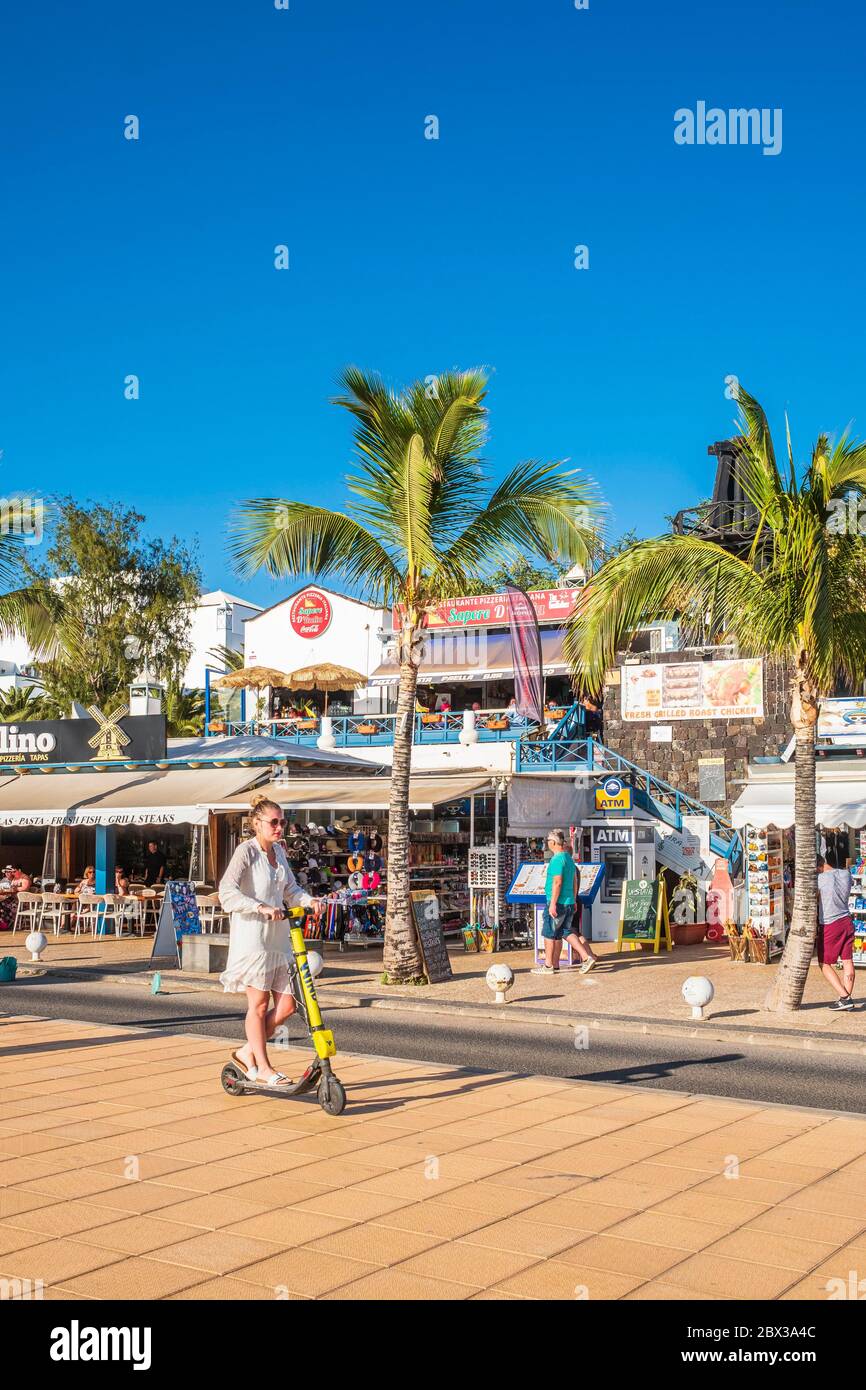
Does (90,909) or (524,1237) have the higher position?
(524,1237)

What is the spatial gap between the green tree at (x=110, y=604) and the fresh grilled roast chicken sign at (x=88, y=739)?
533 centimetres

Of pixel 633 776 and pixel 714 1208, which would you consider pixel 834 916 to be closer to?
pixel 714 1208

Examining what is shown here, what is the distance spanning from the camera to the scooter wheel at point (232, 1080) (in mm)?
8859

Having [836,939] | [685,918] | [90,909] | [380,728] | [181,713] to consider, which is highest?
[181,713]

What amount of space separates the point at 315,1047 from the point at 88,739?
19.4 meters

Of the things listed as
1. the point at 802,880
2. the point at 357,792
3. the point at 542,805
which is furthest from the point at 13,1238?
the point at 542,805

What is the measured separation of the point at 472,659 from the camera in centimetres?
3625

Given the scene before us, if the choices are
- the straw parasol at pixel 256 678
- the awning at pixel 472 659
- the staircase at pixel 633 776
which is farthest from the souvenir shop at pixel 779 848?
the straw parasol at pixel 256 678

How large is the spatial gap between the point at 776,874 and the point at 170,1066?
11458 mm

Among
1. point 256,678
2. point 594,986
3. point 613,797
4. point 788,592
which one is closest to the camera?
point 788,592

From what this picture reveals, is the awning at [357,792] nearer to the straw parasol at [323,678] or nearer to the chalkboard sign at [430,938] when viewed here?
the chalkboard sign at [430,938]
